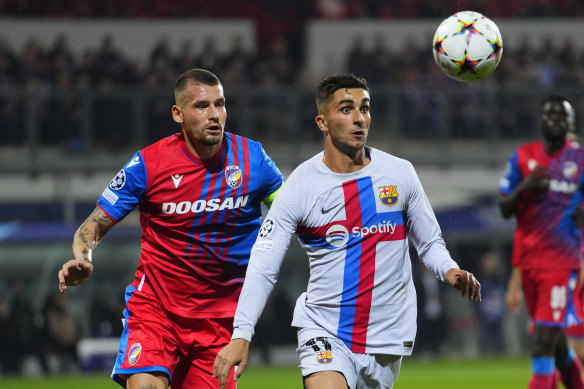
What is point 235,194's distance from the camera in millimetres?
5711

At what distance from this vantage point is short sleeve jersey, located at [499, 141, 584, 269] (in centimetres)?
808

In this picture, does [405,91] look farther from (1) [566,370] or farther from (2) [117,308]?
(1) [566,370]

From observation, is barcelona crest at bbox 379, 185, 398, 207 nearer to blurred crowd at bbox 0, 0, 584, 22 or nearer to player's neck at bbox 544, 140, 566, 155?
player's neck at bbox 544, 140, 566, 155

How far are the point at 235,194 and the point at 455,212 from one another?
13.8 metres

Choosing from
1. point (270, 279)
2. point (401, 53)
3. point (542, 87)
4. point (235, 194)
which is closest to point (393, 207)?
point (270, 279)

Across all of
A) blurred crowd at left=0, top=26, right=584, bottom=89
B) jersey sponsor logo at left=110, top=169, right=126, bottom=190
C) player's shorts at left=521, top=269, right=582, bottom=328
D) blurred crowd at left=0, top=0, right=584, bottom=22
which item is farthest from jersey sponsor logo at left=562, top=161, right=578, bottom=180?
blurred crowd at left=0, top=0, right=584, bottom=22

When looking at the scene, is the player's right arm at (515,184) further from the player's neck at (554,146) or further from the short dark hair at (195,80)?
the short dark hair at (195,80)

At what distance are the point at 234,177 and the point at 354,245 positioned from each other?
106cm

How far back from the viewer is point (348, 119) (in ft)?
16.6

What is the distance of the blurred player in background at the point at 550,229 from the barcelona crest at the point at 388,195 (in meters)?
3.10

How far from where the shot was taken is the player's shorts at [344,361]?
4832 millimetres

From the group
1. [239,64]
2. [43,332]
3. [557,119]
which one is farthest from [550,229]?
[239,64]

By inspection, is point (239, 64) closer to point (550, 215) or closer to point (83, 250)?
point (550, 215)

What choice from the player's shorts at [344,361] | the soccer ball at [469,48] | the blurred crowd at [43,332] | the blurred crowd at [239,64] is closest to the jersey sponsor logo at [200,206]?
the player's shorts at [344,361]
